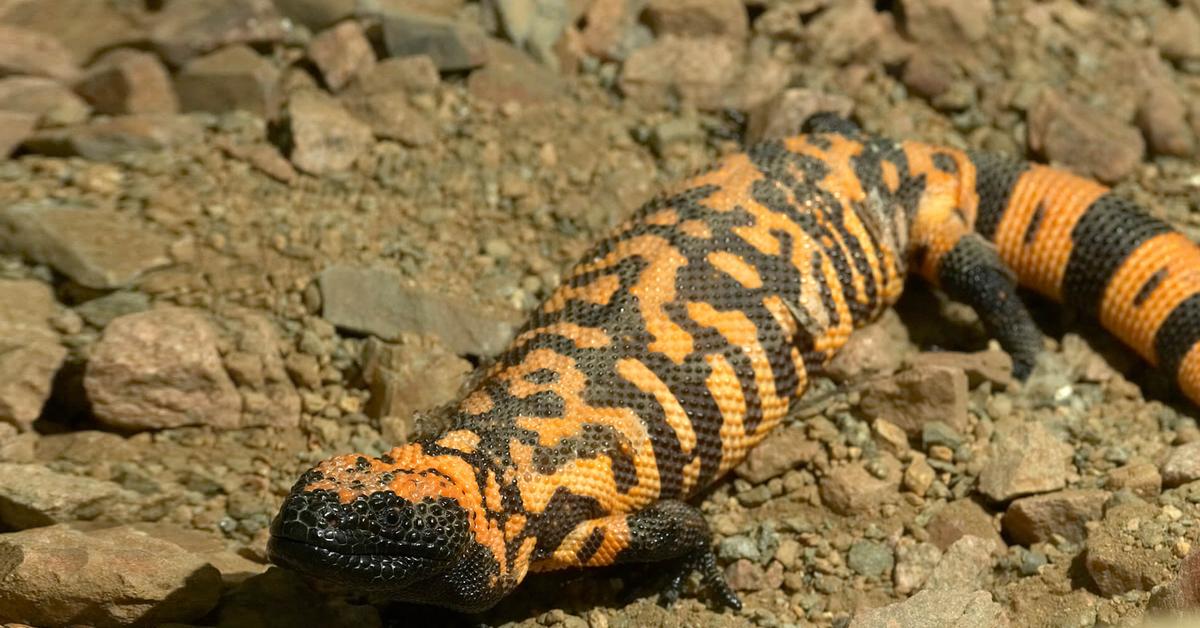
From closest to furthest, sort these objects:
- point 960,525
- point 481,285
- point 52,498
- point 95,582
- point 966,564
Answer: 1. point 95,582
2. point 52,498
3. point 966,564
4. point 960,525
5. point 481,285

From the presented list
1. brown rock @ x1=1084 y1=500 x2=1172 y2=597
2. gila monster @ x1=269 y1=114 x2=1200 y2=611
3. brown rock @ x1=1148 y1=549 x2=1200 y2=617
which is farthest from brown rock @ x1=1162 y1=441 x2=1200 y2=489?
brown rock @ x1=1148 y1=549 x2=1200 y2=617

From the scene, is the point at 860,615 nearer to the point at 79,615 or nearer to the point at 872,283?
the point at 872,283

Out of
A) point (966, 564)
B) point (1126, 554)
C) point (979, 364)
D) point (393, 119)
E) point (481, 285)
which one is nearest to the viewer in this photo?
point (1126, 554)

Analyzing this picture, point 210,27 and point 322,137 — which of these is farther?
point 210,27

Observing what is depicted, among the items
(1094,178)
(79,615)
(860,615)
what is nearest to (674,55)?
(1094,178)

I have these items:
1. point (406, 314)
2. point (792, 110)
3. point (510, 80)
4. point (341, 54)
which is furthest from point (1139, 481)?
point (341, 54)

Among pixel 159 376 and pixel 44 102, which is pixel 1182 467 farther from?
pixel 44 102

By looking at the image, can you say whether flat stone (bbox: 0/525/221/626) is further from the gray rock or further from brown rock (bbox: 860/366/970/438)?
brown rock (bbox: 860/366/970/438)
